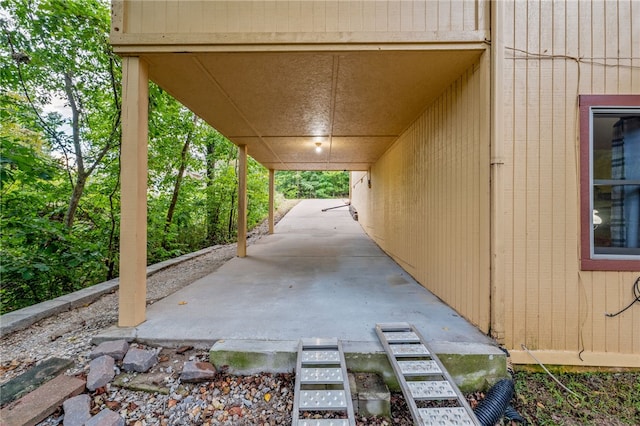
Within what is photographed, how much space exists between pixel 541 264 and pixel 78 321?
13.9ft

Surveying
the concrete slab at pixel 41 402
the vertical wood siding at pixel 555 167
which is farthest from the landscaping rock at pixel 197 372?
the vertical wood siding at pixel 555 167

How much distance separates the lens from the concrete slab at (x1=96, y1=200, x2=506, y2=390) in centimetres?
204

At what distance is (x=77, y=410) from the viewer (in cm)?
149

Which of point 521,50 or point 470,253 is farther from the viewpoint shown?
point 470,253

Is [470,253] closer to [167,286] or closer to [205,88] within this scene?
[205,88]

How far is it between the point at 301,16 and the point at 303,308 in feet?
8.96

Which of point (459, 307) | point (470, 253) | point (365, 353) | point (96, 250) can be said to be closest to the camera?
point (365, 353)

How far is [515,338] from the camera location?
2.07 m

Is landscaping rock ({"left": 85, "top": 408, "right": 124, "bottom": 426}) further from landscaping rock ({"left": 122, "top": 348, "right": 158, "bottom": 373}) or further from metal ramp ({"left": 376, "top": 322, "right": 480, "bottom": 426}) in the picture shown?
metal ramp ({"left": 376, "top": 322, "right": 480, "bottom": 426})

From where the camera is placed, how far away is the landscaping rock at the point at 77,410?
1433 mm

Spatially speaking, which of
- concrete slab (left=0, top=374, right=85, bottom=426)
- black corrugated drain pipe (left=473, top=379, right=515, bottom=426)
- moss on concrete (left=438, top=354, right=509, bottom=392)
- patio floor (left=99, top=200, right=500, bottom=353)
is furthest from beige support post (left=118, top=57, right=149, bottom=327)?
black corrugated drain pipe (left=473, top=379, right=515, bottom=426)

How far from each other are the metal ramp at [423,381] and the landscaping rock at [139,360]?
67.4 inches

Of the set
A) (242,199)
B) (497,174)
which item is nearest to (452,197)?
(497,174)

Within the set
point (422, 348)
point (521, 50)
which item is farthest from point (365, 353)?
point (521, 50)
